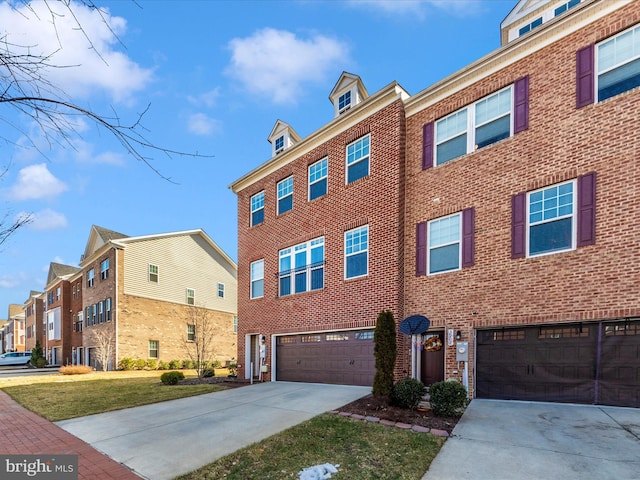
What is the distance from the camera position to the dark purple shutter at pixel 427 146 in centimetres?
1112

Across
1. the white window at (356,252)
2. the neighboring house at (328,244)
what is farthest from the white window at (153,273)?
the white window at (356,252)

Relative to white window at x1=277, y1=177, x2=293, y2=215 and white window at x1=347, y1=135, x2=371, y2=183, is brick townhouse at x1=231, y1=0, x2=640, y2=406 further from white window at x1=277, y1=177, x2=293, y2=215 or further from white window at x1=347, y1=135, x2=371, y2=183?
white window at x1=277, y1=177, x2=293, y2=215

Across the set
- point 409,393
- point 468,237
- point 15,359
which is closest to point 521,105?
point 468,237

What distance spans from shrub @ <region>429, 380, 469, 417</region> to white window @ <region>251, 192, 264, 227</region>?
→ 1105 cm

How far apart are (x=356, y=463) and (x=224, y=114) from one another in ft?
16.8

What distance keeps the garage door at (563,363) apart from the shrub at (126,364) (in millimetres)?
22745

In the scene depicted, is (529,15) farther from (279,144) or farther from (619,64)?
(279,144)

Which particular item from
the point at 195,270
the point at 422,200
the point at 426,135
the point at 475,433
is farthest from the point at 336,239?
the point at 195,270

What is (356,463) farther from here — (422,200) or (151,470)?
(422,200)

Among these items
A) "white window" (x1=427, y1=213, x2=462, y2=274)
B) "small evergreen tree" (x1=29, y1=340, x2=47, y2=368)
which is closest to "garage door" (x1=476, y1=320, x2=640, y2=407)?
"white window" (x1=427, y1=213, x2=462, y2=274)

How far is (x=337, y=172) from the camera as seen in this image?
13.3 m

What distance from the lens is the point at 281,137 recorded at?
16766 mm

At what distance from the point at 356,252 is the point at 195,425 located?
6.93 m

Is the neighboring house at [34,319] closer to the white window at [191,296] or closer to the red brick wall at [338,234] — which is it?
the white window at [191,296]
